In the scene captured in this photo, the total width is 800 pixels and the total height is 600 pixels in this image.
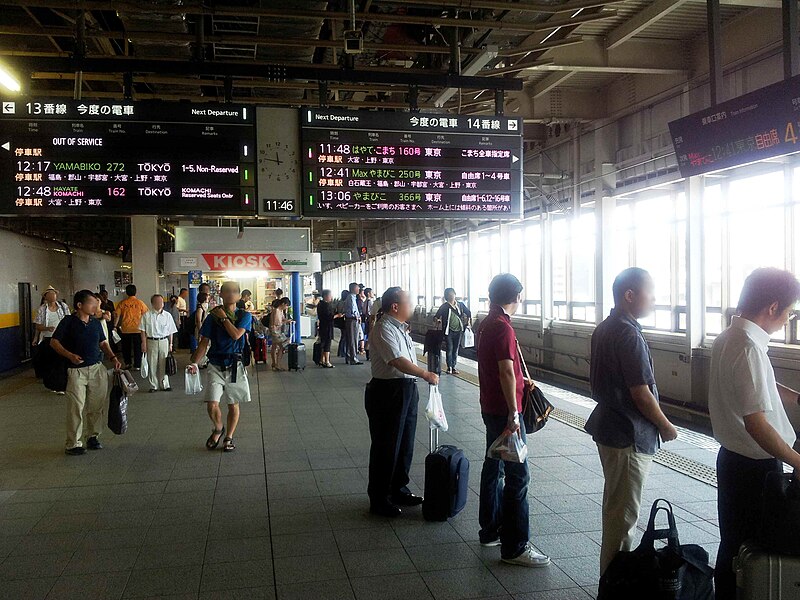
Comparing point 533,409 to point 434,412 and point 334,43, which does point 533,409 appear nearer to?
point 434,412

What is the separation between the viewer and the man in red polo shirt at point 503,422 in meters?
3.71

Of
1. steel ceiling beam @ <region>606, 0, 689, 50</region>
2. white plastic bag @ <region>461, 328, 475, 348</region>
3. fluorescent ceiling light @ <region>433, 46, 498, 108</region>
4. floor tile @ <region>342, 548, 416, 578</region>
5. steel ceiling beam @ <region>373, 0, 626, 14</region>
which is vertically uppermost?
steel ceiling beam @ <region>606, 0, 689, 50</region>

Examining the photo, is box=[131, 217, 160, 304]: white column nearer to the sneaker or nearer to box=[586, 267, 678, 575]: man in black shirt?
the sneaker

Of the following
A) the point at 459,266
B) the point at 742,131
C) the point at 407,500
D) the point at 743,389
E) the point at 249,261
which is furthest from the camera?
the point at 459,266

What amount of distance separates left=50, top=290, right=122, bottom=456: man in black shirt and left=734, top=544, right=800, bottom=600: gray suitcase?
225 inches

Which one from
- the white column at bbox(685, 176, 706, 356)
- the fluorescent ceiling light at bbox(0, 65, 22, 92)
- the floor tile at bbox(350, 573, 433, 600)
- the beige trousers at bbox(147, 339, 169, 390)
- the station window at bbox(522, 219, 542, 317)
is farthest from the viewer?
the station window at bbox(522, 219, 542, 317)

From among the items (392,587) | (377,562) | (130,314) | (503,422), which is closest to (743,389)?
(503,422)

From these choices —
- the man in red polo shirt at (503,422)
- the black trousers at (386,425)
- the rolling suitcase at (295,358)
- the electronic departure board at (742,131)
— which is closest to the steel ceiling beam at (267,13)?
the electronic departure board at (742,131)

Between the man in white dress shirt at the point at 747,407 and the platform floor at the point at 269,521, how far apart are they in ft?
3.18

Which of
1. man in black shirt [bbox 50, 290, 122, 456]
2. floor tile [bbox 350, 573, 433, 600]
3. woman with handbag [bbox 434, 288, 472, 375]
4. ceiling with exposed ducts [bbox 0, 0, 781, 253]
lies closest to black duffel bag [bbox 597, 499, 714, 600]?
floor tile [bbox 350, 573, 433, 600]

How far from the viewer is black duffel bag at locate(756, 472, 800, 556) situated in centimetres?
247

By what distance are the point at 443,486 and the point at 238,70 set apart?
378 cm

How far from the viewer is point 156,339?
1004 centimetres

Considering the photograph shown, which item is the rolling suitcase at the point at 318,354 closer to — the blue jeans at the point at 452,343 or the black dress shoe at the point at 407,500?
the blue jeans at the point at 452,343
